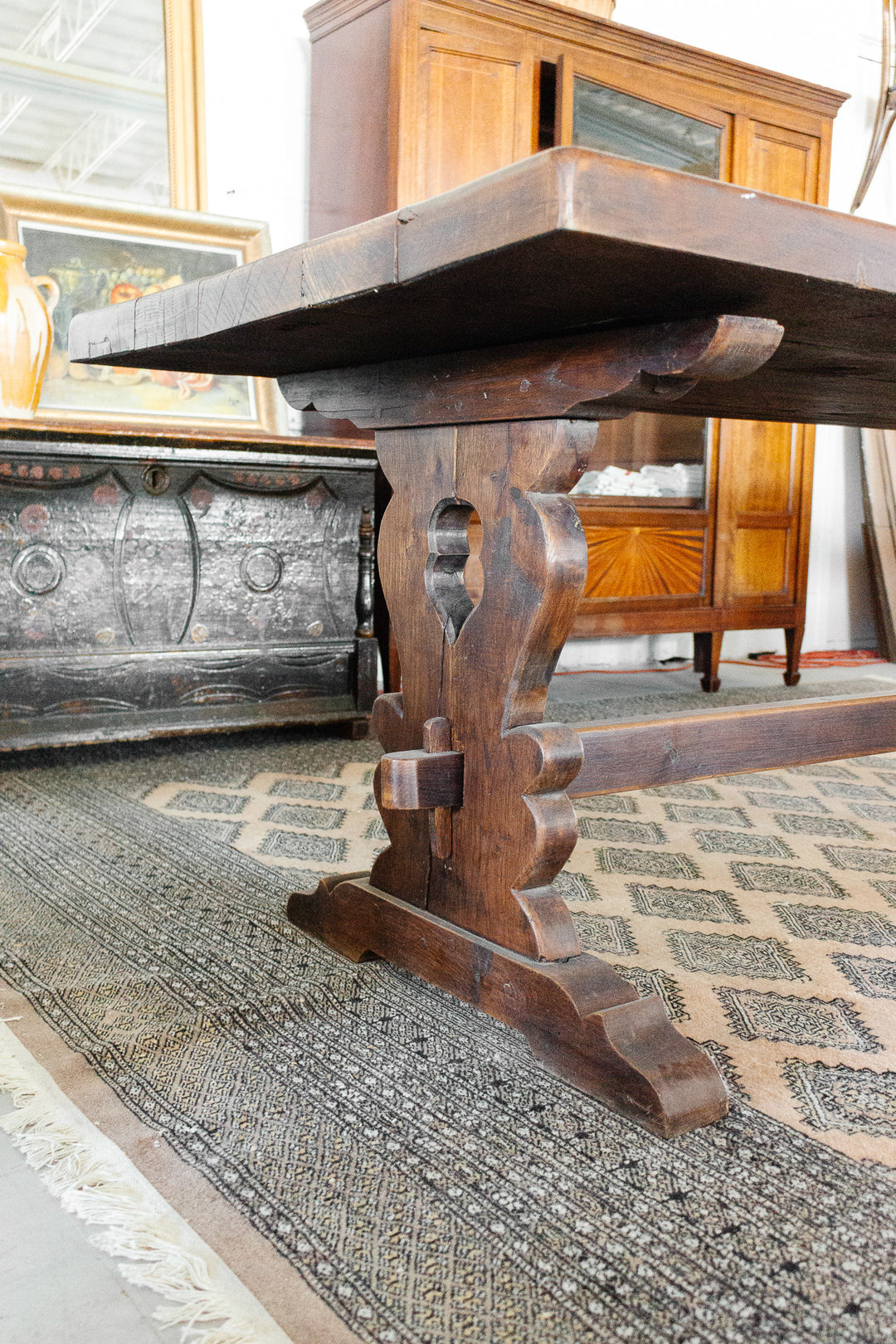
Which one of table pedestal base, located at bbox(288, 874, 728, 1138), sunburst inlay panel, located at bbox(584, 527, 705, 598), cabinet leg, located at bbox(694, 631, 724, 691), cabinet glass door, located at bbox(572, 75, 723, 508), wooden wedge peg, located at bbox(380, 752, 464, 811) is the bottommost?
table pedestal base, located at bbox(288, 874, 728, 1138)

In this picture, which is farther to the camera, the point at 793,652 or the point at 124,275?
the point at 793,652

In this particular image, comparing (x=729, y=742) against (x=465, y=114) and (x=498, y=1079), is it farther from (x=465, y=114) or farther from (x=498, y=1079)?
(x=465, y=114)

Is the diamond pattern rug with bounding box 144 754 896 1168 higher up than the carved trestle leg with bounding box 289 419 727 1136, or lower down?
lower down

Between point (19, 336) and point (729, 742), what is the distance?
195cm

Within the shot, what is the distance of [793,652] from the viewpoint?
4086 mm

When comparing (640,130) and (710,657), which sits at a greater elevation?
(640,130)

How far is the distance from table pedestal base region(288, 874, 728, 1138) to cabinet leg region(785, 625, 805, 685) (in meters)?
3.07

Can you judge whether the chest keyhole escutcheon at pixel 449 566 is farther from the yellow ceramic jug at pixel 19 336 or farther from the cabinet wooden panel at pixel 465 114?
the cabinet wooden panel at pixel 465 114

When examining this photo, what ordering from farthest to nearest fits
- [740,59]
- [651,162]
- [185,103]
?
[740,59] → [651,162] → [185,103]

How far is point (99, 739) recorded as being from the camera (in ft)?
8.30

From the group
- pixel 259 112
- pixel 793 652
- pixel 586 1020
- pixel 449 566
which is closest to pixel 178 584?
pixel 449 566

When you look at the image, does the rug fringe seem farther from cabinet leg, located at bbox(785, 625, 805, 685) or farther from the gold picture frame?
cabinet leg, located at bbox(785, 625, 805, 685)

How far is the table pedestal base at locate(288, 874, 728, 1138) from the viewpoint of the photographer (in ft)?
3.34

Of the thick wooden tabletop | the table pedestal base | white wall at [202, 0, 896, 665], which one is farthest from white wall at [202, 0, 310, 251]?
the table pedestal base
